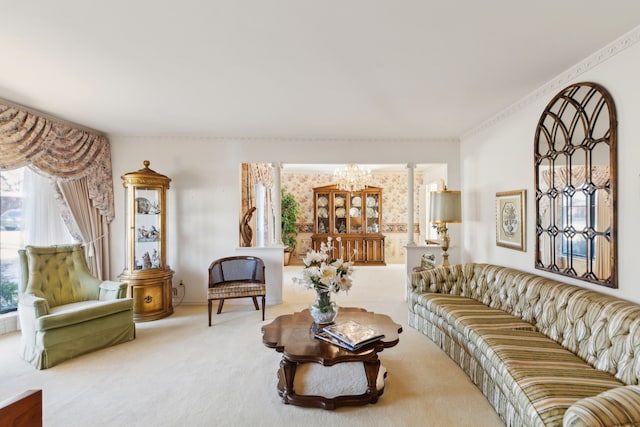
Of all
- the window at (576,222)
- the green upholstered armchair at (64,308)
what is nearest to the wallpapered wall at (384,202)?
the green upholstered armchair at (64,308)

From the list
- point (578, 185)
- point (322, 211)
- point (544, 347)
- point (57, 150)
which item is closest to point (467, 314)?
point (544, 347)

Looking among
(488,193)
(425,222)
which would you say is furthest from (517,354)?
(425,222)

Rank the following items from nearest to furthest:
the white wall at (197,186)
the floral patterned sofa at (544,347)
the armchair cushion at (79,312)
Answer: the floral patterned sofa at (544,347) → the armchair cushion at (79,312) → the white wall at (197,186)

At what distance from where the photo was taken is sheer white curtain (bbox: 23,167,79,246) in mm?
3705

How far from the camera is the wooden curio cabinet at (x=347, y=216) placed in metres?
7.96

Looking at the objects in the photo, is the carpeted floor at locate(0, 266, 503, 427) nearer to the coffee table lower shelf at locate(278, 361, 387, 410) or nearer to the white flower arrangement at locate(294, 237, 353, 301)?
the coffee table lower shelf at locate(278, 361, 387, 410)

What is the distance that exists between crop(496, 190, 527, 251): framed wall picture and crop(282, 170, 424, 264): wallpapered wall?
4.65m

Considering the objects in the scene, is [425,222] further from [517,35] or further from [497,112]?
[517,35]

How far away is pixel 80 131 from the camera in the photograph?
4082 mm

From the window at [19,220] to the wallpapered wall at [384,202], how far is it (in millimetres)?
5196

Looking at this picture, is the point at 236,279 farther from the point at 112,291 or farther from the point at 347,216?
the point at 347,216

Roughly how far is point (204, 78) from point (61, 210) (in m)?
2.84

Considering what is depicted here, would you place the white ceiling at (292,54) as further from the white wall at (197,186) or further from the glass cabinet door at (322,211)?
the glass cabinet door at (322,211)

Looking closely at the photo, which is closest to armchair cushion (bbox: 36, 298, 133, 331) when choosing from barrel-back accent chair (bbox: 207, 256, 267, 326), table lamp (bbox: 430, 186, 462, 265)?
barrel-back accent chair (bbox: 207, 256, 267, 326)
